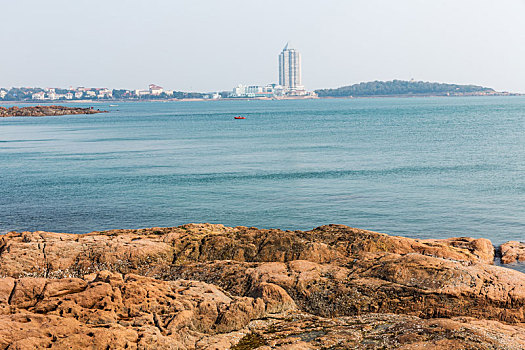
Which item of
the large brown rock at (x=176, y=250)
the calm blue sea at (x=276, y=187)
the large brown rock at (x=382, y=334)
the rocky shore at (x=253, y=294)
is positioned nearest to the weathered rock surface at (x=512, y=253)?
the rocky shore at (x=253, y=294)

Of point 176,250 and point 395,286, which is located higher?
point 395,286

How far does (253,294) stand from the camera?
1156 centimetres

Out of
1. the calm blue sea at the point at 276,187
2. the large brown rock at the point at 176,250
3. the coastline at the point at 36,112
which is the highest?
the coastline at the point at 36,112

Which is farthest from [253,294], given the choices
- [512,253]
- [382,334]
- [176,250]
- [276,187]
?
[276,187]

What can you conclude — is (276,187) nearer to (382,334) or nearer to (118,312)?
(382,334)

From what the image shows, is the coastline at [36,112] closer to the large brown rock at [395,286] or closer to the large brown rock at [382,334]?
the large brown rock at [395,286]

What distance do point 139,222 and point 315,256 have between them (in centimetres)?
1352

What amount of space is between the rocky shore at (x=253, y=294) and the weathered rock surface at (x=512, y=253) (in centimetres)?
115

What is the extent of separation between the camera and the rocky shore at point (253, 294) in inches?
359

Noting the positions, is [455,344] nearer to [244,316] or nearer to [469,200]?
[244,316]

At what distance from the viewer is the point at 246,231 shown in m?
17.2

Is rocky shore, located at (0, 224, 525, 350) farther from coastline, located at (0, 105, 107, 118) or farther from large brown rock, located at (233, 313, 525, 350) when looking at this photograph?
coastline, located at (0, 105, 107, 118)

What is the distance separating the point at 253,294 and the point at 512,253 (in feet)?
35.3

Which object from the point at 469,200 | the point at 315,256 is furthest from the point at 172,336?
the point at 469,200
